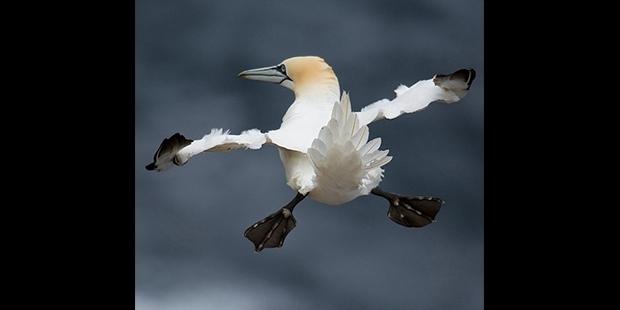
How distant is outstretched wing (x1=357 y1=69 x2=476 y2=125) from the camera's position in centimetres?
270

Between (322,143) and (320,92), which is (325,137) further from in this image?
(320,92)

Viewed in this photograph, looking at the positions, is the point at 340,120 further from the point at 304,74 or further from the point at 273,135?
the point at 304,74

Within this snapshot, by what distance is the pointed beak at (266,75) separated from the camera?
2.83m

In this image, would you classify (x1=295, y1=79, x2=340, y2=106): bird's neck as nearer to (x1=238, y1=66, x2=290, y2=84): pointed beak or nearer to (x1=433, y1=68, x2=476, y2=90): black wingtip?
(x1=238, y1=66, x2=290, y2=84): pointed beak

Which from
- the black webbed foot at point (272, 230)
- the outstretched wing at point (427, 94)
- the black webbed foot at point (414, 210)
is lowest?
the black webbed foot at point (272, 230)

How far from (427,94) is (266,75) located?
394 mm

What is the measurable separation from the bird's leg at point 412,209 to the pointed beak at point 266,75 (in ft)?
1.20

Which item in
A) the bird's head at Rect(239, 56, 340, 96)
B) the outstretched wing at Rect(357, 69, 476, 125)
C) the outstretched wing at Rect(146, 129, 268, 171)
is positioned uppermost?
the bird's head at Rect(239, 56, 340, 96)

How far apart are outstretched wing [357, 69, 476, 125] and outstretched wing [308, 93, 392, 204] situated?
19 centimetres

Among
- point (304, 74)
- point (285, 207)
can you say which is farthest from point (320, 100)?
point (285, 207)

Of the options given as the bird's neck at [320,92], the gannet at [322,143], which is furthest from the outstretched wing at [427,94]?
the bird's neck at [320,92]

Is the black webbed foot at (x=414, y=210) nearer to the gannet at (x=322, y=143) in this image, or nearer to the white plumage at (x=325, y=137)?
the gannet at (x=322, y=143)

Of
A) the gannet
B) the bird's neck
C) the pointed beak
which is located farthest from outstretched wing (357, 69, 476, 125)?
the pointed beak

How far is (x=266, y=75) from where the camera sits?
2846 mm
